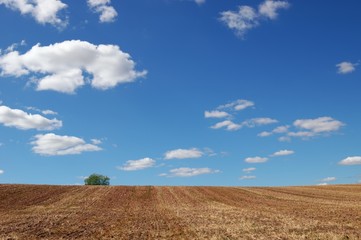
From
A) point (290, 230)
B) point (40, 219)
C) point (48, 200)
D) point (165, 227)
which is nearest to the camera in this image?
point (290, 230)

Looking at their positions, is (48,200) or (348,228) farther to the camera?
(48,200)

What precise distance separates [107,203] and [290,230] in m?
23.3

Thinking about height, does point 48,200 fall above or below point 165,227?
above

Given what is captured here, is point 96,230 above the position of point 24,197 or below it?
below

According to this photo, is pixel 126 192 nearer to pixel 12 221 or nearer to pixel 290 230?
pixel 12 221

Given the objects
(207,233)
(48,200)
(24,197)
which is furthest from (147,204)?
(207,233)

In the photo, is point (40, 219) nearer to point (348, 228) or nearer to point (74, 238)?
point (74, 238)

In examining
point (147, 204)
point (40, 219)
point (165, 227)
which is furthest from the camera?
point (147, 204)

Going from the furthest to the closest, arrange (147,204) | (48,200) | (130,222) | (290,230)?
(48,200) → (147,204) → (130,222) → (290,230)

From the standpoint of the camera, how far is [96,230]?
22.9m

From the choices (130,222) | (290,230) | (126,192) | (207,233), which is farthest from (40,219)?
(126,192)

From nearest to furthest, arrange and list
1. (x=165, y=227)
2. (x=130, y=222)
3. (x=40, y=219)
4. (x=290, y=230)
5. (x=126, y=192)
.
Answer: (x=290, y=230)
(x=165, y=227)
(x=130, y=222)
(x=40, y=219)
(x=126, y=192)

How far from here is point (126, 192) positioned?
54.0m

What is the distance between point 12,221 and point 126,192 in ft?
86.8
